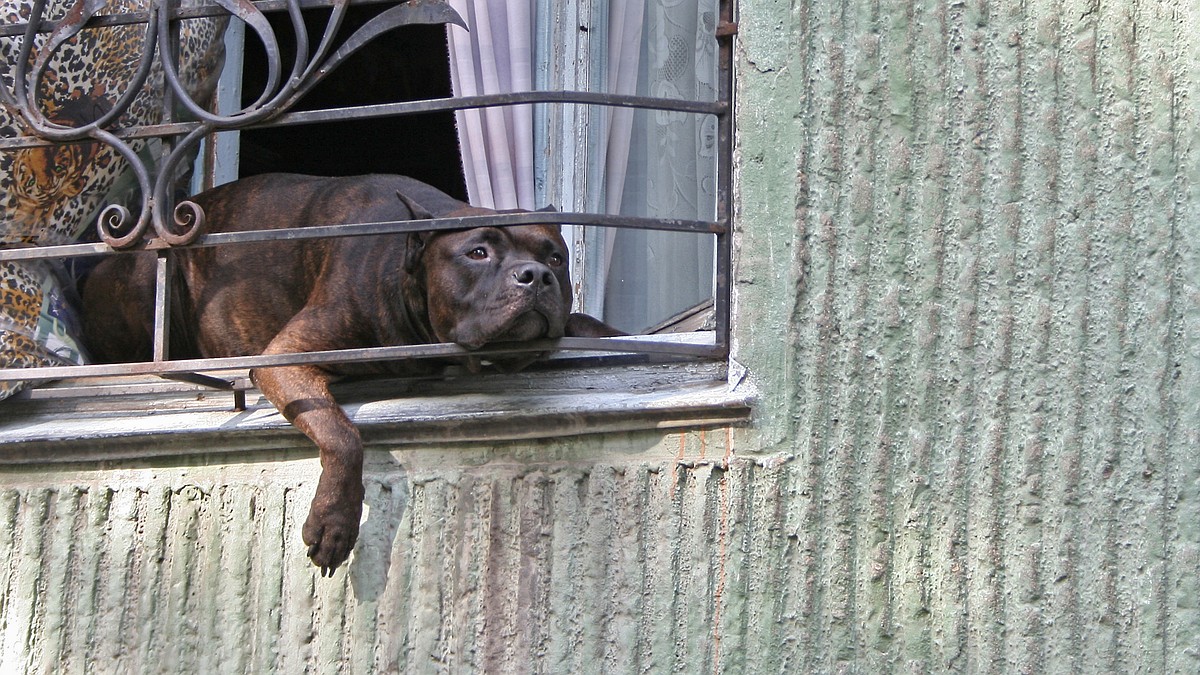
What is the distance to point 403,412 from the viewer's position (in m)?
3.77

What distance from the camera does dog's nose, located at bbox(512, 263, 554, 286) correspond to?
3.63 meters

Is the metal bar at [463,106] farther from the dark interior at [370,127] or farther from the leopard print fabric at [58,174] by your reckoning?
the dark interior at [370,127]

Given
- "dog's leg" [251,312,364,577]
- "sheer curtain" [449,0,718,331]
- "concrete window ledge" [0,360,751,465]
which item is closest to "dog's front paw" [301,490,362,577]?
"dog's leg" [251,312,364,577]

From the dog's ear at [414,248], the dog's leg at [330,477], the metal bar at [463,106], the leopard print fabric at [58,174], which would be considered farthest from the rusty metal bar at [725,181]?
the leopard print fabric at [58,174]

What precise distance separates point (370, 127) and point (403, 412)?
3680 millimetres

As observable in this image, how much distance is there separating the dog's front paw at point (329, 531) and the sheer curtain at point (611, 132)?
1.13 m

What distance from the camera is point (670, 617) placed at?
3.46 metres

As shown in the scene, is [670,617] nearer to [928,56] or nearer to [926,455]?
[926,455]

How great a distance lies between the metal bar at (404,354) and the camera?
354 cm

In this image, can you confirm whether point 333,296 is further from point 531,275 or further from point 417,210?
point 531,275

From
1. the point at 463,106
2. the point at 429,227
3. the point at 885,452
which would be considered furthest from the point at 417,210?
the point at 885,452

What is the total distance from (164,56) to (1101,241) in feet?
7.15

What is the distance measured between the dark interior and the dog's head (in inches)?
108

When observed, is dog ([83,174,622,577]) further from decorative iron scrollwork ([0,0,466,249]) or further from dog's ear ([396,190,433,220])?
decorative iron scrollwork ([0,0,466,249])
